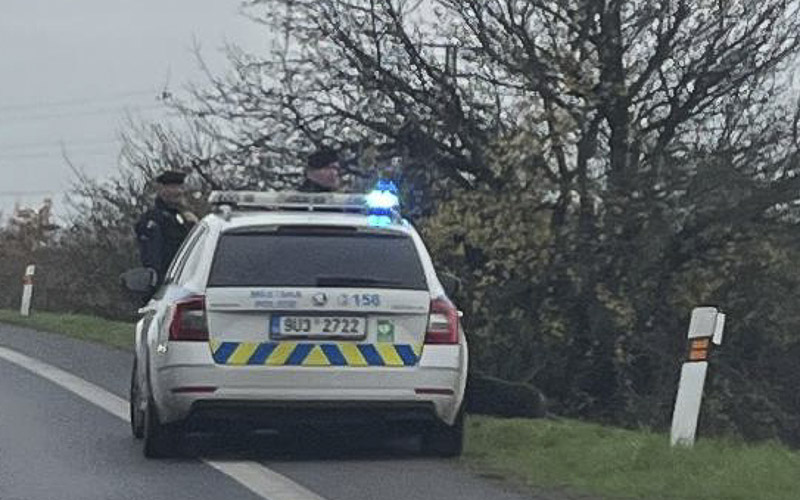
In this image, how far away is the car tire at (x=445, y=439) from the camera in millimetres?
10844

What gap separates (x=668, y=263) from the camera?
2286 centimetres

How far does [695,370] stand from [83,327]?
15072mm

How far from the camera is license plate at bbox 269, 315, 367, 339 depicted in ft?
34.5

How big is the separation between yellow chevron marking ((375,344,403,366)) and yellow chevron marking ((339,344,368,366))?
11 centimetres

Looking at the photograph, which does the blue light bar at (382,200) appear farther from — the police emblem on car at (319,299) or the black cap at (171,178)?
the black cap at (171,178)

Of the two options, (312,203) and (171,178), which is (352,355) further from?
(171,178)

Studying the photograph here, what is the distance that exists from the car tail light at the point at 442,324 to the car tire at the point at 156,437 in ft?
5.18

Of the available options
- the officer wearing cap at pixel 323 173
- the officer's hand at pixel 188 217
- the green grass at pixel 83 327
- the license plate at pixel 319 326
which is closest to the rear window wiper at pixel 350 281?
the license plate at pixel 319 326

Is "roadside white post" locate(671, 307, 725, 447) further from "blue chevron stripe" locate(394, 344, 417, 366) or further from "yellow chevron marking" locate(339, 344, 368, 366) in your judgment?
"yellow chevron marking" locate(339, 344, 368, 366)

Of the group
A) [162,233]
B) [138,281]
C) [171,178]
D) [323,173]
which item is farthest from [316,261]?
[162,233]

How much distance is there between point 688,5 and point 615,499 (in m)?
14.8

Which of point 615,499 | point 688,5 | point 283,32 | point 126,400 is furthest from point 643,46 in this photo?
point 615,499

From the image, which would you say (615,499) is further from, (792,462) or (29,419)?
(29,419)

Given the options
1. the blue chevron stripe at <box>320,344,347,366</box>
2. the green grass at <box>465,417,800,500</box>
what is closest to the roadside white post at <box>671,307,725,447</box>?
the green grass at <box>465,417,800,500</box>
